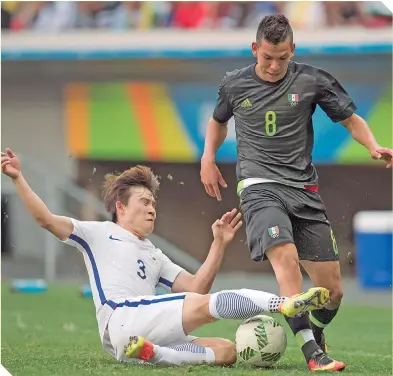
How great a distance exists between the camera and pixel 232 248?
9.73 m

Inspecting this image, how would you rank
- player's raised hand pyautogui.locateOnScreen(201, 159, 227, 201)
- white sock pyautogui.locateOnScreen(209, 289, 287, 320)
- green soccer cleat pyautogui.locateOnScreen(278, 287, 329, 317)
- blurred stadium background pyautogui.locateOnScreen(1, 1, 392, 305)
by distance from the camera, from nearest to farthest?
green soccer cleat pyautogui.locateOnScreen(278, 287, 329, 317) < white sock pyautogui.locateOnScreen(209, 289, 287, 320) < player's raised hand pyautogui.locateOnScreen(201, 159, 227, 201) < blurred stadium background pyautogui.locateOnScreen(1, 1, 392, 305)

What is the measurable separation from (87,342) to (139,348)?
95.5 inches

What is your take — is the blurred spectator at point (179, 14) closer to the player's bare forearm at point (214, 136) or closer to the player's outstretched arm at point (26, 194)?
the player's bare forearm at point (214, 136)

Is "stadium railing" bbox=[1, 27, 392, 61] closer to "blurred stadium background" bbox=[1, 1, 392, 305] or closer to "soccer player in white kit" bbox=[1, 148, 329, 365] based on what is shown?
"blurred stadium background" bbox=[1, 1, 392, 305]

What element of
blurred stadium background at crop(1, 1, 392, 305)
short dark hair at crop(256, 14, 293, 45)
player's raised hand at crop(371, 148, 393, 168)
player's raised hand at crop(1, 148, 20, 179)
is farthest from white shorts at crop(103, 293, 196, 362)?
blurred stadium background at crop(1, 1, 392, 305)

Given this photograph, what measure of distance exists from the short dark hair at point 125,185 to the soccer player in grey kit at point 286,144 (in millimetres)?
637

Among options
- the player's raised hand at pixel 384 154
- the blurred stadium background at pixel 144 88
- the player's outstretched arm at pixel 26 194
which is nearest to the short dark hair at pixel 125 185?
the player's outstretched arm at pixel 26 194

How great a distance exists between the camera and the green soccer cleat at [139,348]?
21.4 feet

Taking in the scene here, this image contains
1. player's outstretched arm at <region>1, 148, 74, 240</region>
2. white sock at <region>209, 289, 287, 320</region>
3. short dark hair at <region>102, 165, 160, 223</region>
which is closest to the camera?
white sock at <region>209, 289, 287, 320</region>

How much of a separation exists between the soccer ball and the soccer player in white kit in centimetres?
12

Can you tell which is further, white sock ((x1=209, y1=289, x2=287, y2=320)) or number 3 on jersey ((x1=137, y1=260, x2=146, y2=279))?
number 3 on jersey ((x1=137, y1=260, x2=146, y2=279))

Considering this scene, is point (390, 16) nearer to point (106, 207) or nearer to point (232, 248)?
point (232, 248)

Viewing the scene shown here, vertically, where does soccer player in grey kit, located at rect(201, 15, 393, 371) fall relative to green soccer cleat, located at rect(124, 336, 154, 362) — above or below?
above

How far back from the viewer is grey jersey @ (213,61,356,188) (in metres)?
7.14
